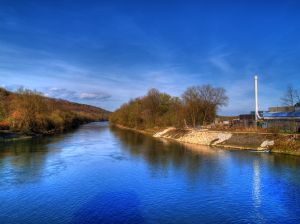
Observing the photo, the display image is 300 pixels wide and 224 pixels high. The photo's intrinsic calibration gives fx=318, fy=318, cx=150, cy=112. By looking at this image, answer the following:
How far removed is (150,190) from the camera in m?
22.7

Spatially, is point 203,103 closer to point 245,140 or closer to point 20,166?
point 245,140

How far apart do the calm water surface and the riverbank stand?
456 centimetres

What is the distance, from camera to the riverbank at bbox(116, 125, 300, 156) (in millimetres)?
41125

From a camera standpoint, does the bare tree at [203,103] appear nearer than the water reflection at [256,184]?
No

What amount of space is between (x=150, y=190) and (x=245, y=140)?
2956cm

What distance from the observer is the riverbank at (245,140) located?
4112cm

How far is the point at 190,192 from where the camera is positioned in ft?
73.3

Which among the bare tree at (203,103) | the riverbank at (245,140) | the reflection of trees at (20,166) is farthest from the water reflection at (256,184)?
the bare tree at (203,103)

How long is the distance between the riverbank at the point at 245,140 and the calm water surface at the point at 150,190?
179 inches

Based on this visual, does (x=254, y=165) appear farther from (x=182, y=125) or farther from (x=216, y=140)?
(x=182, y=125)

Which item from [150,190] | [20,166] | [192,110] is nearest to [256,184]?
[150,190]

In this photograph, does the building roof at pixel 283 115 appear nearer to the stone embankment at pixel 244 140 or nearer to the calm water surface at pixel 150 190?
the stone embankment at pixel 244 140

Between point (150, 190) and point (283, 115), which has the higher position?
point (283, 115)

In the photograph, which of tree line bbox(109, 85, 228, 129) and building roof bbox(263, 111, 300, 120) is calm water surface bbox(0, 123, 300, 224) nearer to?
building roof bbox(263, 111, 300, 120)
